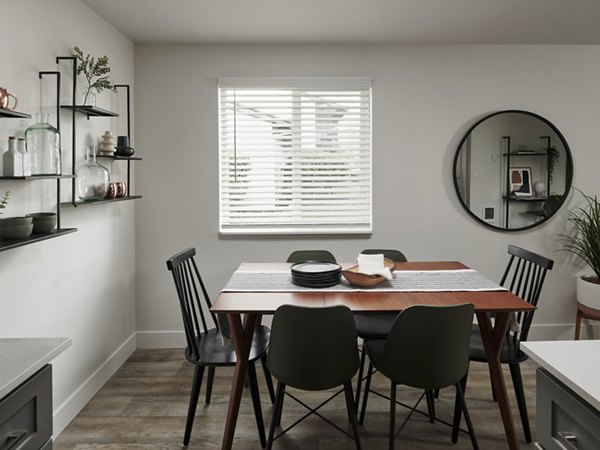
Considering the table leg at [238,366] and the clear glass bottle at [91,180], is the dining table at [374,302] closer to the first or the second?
the table leg at [238,366]

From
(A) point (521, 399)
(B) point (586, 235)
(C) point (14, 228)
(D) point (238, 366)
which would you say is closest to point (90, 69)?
(C) point (14, 228)

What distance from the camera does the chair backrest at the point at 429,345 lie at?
202cm

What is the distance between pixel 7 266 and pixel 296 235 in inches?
86.6

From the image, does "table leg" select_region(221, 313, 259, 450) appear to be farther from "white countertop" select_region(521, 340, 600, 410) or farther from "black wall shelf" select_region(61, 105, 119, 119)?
"black wall shelf" select_region(61, 105, 119, 119)

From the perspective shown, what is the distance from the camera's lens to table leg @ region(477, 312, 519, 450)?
2.30 metres

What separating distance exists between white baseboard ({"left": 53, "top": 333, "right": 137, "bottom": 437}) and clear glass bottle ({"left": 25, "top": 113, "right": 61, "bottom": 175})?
1.35m

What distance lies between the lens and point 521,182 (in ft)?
12.5

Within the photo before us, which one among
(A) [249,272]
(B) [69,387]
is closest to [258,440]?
(A) [249,272]

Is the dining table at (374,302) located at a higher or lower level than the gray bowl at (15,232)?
lower

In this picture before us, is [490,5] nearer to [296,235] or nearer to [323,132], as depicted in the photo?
[323,132]

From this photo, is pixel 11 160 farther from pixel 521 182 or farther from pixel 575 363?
pixel 521 182

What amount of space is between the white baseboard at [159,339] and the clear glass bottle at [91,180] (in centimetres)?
147

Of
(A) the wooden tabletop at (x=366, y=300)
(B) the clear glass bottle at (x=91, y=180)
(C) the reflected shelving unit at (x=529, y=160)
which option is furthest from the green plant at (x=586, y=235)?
(B) the clear glass bottle at (x=91, y=180)

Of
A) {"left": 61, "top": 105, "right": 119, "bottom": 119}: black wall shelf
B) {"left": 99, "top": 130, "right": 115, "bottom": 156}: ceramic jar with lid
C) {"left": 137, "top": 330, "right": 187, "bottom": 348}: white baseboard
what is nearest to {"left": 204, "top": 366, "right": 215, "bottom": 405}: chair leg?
{"left": 137, "top": 330, "right": 187, "bottom": 348}: white baseboard
